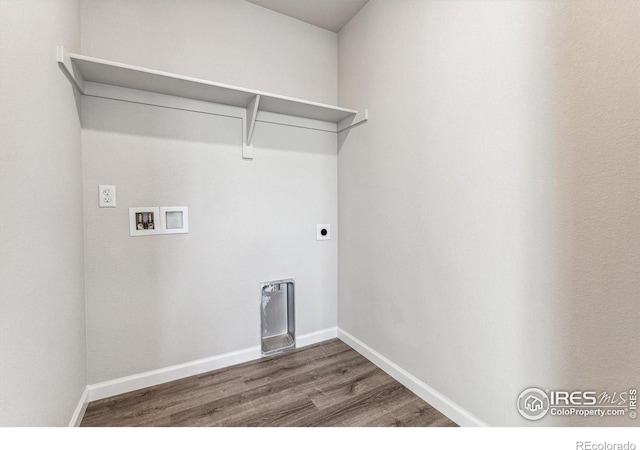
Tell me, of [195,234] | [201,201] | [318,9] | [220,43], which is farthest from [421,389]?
[318,9]

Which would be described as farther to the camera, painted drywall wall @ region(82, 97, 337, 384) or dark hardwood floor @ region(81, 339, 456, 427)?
painted drywall wall @ region(82, 97, 337, 384)

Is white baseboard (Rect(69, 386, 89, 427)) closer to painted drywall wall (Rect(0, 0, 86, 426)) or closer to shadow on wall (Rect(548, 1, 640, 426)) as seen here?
painted drywall wall (Rect(0, 0, 86, 426))

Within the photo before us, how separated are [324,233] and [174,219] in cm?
114

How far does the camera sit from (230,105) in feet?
6.25

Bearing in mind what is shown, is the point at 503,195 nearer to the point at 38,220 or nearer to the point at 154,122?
the point at 38,220

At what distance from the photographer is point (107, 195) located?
1.59 m

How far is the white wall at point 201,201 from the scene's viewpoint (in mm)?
1604

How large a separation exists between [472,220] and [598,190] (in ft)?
1.54

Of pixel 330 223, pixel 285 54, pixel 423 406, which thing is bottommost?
pixel 423 406

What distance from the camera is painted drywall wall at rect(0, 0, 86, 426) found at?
823 mm

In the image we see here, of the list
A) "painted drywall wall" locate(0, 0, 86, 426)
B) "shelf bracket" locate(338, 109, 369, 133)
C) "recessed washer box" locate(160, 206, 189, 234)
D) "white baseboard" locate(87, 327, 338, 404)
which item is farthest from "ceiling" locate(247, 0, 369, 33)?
"white baseboard" locate(87, 327, 338, 404)

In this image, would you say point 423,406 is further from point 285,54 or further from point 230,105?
point 285,54

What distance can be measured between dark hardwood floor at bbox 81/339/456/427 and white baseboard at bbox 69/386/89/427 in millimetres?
29
